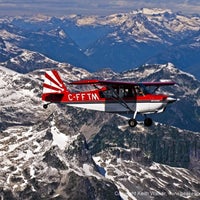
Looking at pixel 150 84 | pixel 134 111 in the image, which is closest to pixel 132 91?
pixel 134 111

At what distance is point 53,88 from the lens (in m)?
109

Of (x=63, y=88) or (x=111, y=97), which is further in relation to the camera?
(x=63, y=88)

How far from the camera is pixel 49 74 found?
360ft

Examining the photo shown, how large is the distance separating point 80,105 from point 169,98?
20787 millimetres

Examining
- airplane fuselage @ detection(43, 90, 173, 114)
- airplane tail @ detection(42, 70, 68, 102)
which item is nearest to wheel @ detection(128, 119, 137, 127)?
airplane fuselage @ detection(43, 90, 173, 114)

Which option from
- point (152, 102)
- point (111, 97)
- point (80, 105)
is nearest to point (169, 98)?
point (152, 102)

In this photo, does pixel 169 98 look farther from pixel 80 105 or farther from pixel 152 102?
pixel 80 105

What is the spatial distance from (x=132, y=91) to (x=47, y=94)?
62.6 ft

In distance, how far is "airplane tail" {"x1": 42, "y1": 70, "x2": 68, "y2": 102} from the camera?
108 m

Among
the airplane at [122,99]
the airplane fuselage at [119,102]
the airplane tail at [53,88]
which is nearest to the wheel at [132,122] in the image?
the airplane at [122,99]

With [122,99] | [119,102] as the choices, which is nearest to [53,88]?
[119,102]

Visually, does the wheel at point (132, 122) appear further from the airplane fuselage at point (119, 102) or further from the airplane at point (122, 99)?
the airplane fuselage at point (119, 102)

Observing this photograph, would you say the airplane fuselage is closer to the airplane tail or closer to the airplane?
the airplane

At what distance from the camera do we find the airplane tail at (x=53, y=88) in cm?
10806
